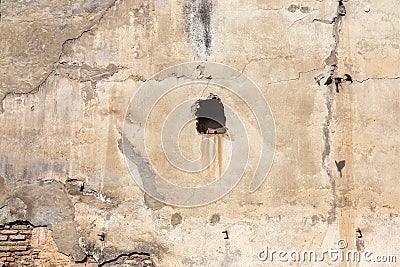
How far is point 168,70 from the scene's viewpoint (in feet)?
15.2

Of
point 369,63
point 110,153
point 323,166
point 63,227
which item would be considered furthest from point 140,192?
point 369,63

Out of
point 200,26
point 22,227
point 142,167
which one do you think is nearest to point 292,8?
point 200,26

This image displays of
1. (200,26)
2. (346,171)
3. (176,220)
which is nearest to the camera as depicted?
(346,171)

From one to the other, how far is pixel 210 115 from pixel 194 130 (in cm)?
23

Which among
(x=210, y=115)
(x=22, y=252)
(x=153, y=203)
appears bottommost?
(x=22, y=252)

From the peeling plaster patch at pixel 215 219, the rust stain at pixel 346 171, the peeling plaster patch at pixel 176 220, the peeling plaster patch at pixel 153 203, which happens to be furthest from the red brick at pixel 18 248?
the rust stain at pixel 346 171

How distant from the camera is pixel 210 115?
4695mm

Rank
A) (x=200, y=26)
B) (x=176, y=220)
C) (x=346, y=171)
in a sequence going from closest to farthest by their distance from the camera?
(x=346, y=171) < (x=176, y=220) < (x=200, y=26)

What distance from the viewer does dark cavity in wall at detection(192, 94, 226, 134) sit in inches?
181

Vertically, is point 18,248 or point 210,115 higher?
point 210,115

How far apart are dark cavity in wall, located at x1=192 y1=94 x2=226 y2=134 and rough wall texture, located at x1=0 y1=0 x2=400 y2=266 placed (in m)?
0.10

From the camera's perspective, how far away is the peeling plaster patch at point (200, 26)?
4605 millimetres

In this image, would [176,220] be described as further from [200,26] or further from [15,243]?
[200,26]

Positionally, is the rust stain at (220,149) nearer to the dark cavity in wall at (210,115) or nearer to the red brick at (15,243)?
the dark cavity in wall at (210,115)
